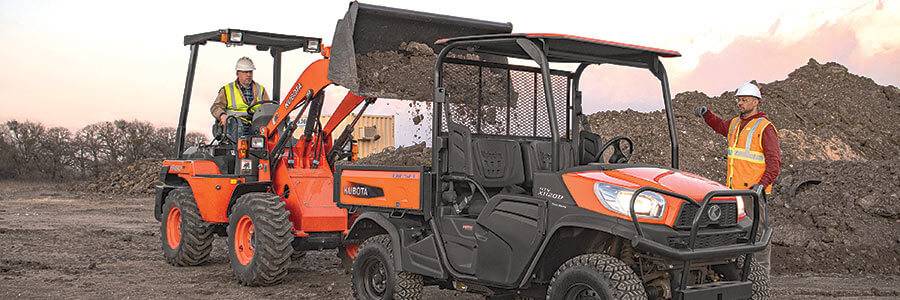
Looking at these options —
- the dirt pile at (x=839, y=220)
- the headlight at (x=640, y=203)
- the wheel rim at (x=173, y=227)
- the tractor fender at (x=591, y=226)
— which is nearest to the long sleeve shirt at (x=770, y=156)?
the headlight at (x=640, y=203)

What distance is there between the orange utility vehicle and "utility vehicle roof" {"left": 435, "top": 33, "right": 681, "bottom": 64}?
0.04 feet

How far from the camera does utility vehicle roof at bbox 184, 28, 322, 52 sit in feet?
33.5

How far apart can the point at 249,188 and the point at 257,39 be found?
6.24ft

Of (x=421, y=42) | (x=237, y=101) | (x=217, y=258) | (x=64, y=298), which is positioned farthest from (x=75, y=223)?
(x=421, y=42)

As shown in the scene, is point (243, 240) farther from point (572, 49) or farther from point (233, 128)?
point (572, 49)

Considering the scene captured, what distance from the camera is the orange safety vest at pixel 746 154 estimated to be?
290 inches

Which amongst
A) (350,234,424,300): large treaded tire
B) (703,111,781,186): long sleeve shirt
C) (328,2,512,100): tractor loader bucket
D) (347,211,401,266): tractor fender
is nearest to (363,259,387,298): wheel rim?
(350,234,424,300): large treaded tire

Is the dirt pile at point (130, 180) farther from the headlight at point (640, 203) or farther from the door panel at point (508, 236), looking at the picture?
the headlight at point (640, 203)

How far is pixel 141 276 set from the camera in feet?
31.4

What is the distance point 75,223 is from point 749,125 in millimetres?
12788

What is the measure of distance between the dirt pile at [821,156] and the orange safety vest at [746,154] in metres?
3.02

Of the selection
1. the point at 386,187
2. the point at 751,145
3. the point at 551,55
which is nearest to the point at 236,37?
the point at 386,187

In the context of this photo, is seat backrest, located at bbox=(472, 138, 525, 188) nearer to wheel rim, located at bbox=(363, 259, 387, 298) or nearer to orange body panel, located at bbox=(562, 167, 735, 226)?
orange body panel, located at bbox=(562, 167, 735, 226)

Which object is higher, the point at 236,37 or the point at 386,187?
the point at 236,37
